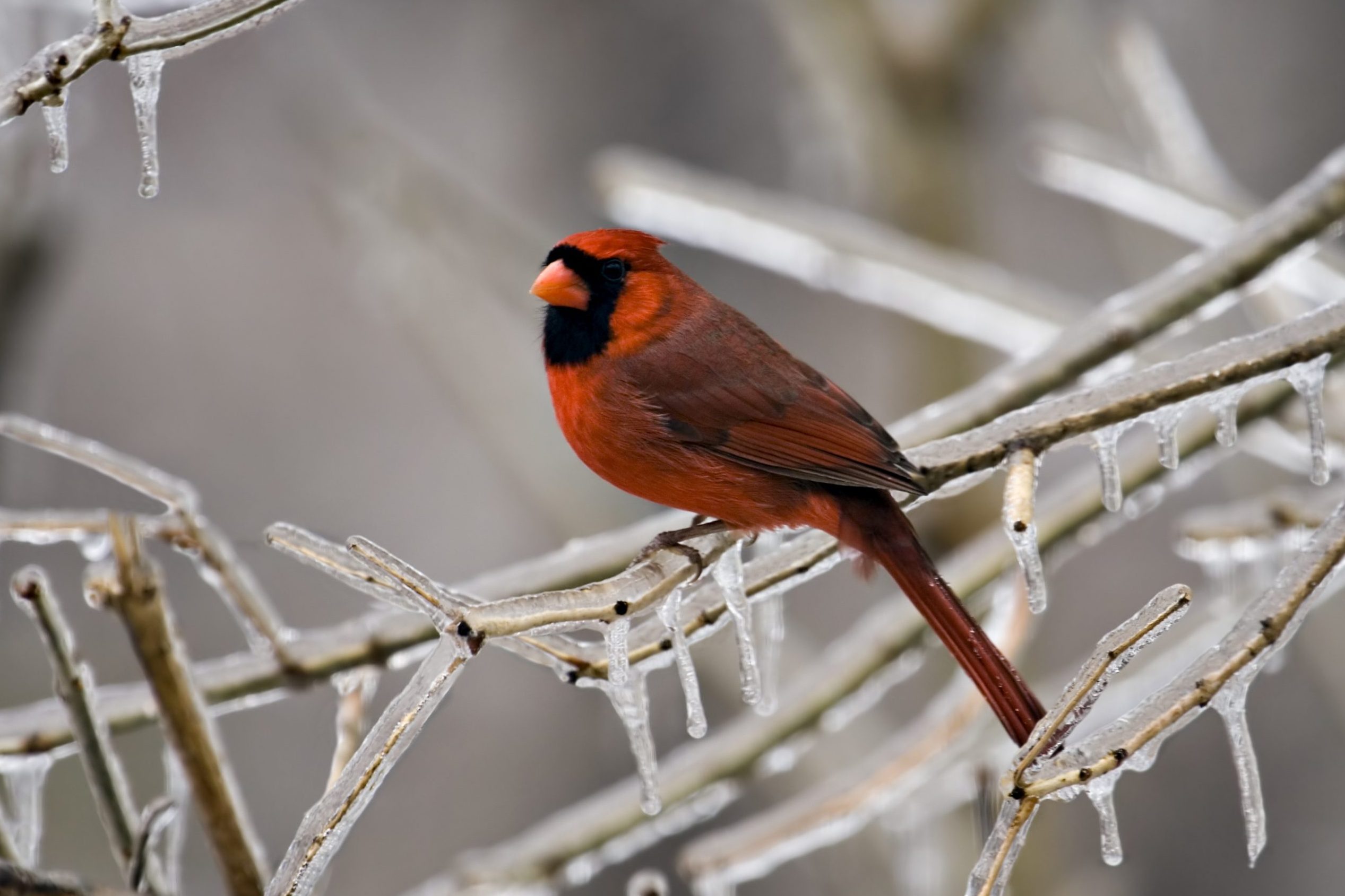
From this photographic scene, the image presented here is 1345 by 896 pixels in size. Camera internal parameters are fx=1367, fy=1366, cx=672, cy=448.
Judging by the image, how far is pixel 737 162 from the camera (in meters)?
5.73

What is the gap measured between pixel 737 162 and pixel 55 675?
4893mm

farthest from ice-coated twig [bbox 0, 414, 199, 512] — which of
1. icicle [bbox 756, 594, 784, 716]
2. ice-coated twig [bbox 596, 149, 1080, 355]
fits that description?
ice-coated twig [bbox 596, 149, 1080, 355]

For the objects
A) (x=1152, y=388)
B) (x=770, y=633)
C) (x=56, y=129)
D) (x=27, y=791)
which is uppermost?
(x=56, y=129)

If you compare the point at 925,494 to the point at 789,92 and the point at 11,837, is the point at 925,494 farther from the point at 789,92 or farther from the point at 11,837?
the point at 789,92

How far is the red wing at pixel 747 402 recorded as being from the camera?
1647 mm

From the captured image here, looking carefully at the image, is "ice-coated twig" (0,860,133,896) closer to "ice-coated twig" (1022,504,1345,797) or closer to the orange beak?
"ice-coated twig" (1022,504,1345,797)

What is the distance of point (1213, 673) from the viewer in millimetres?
993

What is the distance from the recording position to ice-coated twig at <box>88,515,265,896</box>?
103 centimetres

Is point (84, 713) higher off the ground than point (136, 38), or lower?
lower

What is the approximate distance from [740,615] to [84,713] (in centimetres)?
57

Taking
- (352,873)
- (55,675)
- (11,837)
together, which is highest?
(55,675)

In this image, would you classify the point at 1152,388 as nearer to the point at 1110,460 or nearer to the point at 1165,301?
the point at 1110,460

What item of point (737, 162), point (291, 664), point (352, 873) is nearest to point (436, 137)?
point (737, 162)

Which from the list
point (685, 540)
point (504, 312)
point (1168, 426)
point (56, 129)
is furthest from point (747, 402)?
point (504, 312)
